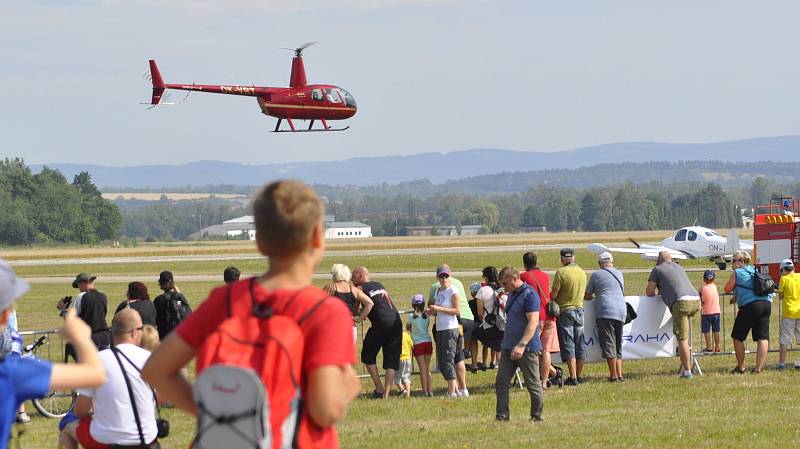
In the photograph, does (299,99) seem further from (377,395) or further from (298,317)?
(298,317)

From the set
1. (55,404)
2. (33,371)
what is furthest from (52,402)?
(33,371)

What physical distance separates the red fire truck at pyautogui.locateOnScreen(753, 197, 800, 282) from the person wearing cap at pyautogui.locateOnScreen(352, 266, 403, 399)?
56.0 ft

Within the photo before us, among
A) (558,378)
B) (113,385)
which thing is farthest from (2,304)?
(558,378)

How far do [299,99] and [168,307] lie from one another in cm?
3094

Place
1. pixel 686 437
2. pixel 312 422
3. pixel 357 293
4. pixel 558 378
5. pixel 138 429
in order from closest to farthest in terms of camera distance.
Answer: pixel 312 422
pixel 138 429
pixel 686 437
pixel 357 293
pixel 558 378

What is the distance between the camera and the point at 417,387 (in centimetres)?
1620

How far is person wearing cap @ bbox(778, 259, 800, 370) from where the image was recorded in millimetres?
16438

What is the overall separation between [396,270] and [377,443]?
4083 centimetres

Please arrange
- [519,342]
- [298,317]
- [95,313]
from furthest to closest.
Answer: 1. [95,313]
2. [519,342]
3. [298,317]

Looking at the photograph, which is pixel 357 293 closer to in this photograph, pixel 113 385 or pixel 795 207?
pixel 113 385

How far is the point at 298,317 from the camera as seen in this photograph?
11.7 ft

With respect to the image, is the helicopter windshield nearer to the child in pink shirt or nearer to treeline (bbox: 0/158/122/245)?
the child in pink shirt

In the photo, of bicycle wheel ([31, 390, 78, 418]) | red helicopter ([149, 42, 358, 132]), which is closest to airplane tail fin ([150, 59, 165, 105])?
red helicopter ([149, 42, 358, 132])

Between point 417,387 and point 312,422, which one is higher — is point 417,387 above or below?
below
